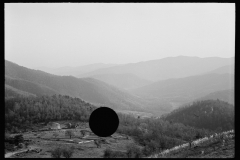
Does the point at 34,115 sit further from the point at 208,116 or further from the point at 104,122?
the point at 208,116

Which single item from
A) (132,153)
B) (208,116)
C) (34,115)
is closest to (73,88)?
(208,116)

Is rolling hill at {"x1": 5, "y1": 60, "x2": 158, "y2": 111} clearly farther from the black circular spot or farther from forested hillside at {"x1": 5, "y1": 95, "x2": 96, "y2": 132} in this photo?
the black circular spot

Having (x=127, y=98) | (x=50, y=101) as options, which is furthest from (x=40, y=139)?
(x=127, y=98)

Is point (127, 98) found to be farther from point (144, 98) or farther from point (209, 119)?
point (209, 119)

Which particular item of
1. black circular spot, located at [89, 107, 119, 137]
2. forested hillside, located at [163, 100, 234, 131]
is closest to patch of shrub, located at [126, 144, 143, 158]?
black circular spot, located at [89, 107, 119, 137]

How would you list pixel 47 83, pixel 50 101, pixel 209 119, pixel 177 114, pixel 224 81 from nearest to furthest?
1. pixel 50 101
2. pixel 209 119
3. pixel 177 114
4. pixel 47 83
5. pixel 224 81

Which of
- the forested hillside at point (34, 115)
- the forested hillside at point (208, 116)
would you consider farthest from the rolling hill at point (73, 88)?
the forested hillside at point (34, 115)
